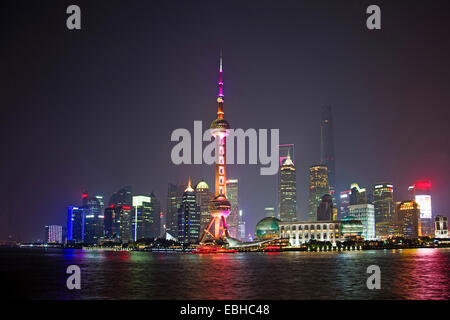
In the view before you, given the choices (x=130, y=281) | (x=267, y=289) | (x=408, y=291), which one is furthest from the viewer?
(x=130, y=281)

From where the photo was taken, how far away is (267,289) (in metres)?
64.8
